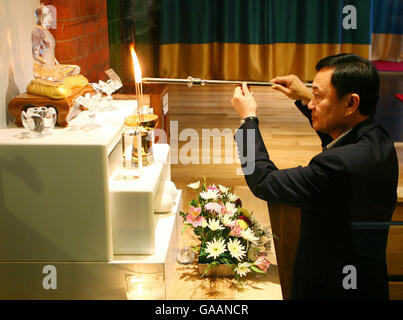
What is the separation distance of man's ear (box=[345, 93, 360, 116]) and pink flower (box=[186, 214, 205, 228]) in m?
0.50

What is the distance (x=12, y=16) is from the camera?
158 cm

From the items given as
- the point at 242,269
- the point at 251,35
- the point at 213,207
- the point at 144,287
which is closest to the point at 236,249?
the point at 242,269

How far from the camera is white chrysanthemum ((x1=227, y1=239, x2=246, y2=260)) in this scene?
1501 mm

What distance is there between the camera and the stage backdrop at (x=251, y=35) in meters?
5.44

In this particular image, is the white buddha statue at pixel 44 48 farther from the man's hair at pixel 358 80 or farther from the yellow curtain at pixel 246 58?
the yellow curtain at pixel 246 58

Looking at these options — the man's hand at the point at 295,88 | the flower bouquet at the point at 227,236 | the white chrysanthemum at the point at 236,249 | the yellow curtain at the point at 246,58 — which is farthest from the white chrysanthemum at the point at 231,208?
the yellow curtain at the point at 246,58

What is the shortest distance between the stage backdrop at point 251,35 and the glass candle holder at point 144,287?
13.5 feet

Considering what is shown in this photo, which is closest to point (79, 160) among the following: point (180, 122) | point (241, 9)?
point (180, 122)

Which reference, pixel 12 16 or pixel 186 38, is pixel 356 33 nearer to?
pixel 186 38

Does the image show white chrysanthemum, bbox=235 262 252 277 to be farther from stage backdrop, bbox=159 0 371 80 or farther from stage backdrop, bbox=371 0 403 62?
stage backdrop, bbox=371 0 403 62

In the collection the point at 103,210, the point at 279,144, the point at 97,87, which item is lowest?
the point at 279,144

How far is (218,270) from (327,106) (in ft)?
1.77

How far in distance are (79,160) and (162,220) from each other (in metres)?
0.40

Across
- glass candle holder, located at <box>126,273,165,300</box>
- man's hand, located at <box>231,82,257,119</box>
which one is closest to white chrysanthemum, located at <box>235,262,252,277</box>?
glass candle holder, located at <box>126,273,165,300</box>
